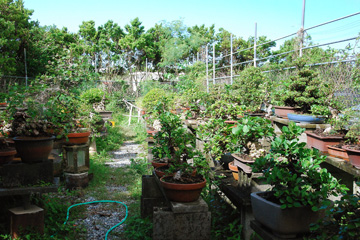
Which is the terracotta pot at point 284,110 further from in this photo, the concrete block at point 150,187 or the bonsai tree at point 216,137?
the concrete block at point 150,187

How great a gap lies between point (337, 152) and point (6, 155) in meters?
3.43

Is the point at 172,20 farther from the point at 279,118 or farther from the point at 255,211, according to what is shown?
the point at 255,211

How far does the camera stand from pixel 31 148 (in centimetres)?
288

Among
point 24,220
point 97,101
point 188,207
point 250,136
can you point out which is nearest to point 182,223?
point 188,207

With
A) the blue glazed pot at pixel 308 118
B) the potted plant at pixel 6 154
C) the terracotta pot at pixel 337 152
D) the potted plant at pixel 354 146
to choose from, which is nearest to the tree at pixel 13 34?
the potted plant at pixel 6 154

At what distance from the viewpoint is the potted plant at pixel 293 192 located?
1928 mm

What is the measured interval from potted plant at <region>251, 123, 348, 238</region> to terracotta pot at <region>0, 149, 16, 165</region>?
93.9 inches

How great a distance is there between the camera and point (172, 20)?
22422 millimetres

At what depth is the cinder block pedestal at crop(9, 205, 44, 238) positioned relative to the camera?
9.37 feet

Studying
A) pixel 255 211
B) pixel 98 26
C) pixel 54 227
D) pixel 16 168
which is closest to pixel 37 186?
pixel 16 168

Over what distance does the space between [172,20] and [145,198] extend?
20553 millimetres

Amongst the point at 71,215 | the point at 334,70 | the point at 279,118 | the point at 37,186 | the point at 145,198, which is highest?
the point at 334,70

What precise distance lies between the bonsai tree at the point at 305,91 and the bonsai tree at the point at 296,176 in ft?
8.16

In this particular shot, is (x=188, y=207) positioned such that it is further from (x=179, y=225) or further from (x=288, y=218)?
(x=288, y=218)
